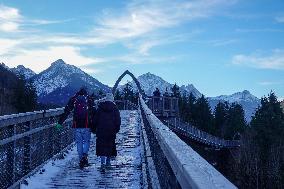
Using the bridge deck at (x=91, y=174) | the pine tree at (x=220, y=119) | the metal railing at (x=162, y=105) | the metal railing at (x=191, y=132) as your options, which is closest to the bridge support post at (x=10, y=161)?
the bridge deck at (x=91, y=174)

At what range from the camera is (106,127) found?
10.9 meters

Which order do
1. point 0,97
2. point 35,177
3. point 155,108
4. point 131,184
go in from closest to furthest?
point 131,184, point 35,177, point 155,108, point 0,97

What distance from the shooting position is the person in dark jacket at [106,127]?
35.5 feet

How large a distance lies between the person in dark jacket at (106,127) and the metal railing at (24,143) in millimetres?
1124

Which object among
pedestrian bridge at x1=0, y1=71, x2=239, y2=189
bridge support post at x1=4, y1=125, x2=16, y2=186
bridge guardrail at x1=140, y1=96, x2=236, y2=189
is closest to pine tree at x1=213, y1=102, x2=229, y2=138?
pedestrian bridge at x1=0, y1=71, x2=239, y2=189

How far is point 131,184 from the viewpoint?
8828 millimetres

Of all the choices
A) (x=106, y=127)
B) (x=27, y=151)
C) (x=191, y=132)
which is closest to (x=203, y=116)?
(x=191, y=132)

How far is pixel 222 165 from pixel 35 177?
77.3 m

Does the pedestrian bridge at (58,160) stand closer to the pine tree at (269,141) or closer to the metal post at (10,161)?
the metal post at (10,161)

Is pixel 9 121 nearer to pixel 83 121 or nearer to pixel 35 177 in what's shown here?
pixel 35 177

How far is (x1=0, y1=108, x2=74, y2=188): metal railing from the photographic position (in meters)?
7.65

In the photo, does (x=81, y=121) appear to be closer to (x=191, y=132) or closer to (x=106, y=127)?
(x=106, y=127)

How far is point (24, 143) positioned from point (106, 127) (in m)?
2.30

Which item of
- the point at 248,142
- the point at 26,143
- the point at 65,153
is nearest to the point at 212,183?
the point at 26,143
